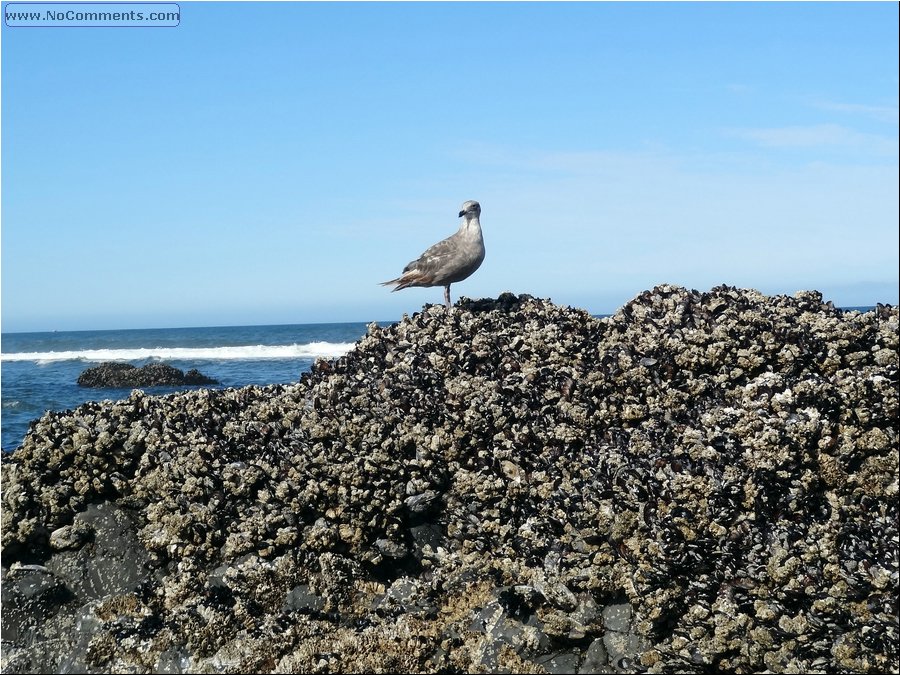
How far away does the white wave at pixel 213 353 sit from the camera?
2041 inches

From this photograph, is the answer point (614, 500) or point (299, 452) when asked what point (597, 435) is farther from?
point (299, 452)

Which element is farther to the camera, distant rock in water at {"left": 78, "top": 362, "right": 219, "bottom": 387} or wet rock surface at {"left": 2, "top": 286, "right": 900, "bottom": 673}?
distant rock in water at {"left": 78, "top": 362, "right": 219, "bottom": 387}

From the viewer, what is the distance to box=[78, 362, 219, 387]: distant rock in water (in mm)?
30281

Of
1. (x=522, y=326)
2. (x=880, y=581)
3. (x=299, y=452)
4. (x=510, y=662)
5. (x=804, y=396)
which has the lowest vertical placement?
(x=510, y=662)

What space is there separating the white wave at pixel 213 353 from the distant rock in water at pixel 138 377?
16609 mm

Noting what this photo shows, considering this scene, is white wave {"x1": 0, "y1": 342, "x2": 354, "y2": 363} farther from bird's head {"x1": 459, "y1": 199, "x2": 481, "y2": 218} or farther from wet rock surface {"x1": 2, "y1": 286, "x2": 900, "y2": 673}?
wet rock surface {"x1": 2, "y1": 286, "x2": 900, "y2": 673}

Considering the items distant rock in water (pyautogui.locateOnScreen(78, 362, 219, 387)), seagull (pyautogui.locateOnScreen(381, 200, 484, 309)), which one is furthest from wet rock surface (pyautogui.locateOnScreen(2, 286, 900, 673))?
distant rock in water (pyautogui.locateOnScreen(78, 362, 219, 387))

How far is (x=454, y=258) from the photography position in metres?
9.65

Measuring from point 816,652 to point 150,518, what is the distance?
16.9 feet

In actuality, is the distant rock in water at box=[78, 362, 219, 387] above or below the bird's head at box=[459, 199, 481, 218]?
below

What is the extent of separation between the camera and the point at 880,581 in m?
4.80

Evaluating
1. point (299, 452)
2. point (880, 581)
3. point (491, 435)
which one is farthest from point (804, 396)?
point (299, 452)

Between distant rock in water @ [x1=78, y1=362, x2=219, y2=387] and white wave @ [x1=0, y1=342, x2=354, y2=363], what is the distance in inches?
654

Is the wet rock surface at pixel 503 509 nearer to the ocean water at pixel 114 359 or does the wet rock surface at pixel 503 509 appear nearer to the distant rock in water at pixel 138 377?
the ocean water at pixel 114 359
